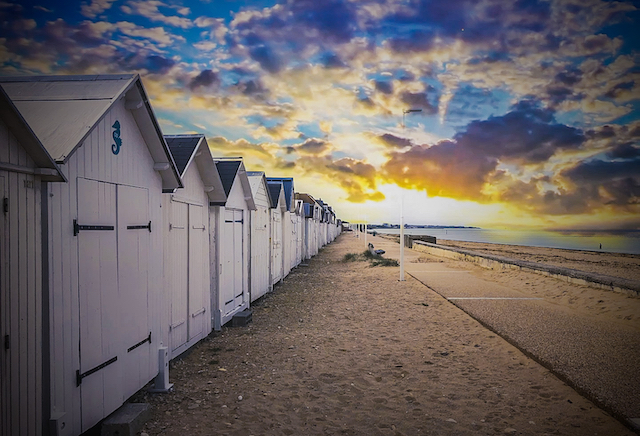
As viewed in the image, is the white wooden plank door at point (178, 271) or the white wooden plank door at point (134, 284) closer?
the white wooden plank door at point (134, 284)

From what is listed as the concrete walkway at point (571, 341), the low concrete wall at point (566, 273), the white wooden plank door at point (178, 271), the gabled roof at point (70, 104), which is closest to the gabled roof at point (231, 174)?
the white wooden plank door at point (178, 271)

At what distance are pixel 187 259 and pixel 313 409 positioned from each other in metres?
3.44

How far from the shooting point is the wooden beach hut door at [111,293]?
12.8 ft

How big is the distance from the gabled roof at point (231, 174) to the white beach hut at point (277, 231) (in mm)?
3523

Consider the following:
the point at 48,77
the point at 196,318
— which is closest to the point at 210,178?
the point at 196,318

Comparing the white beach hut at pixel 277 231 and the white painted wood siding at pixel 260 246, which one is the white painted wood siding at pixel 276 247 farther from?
the white painted wood siding at pixel 260 246

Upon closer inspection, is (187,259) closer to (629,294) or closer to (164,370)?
(164,370)

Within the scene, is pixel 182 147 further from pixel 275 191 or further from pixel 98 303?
pixel 275 191

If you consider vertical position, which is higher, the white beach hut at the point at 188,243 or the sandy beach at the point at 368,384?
the white beach hut at the point at 188,243

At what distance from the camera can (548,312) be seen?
950 cm

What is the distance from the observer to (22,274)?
10.2 feet

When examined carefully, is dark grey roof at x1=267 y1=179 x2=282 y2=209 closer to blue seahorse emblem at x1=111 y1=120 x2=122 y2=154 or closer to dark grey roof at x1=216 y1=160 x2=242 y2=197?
dark grey roof at x1=216 y1=160 x2=242 y2=197

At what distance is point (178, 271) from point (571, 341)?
708 cm

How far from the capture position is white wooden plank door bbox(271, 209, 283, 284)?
14.2 metres
